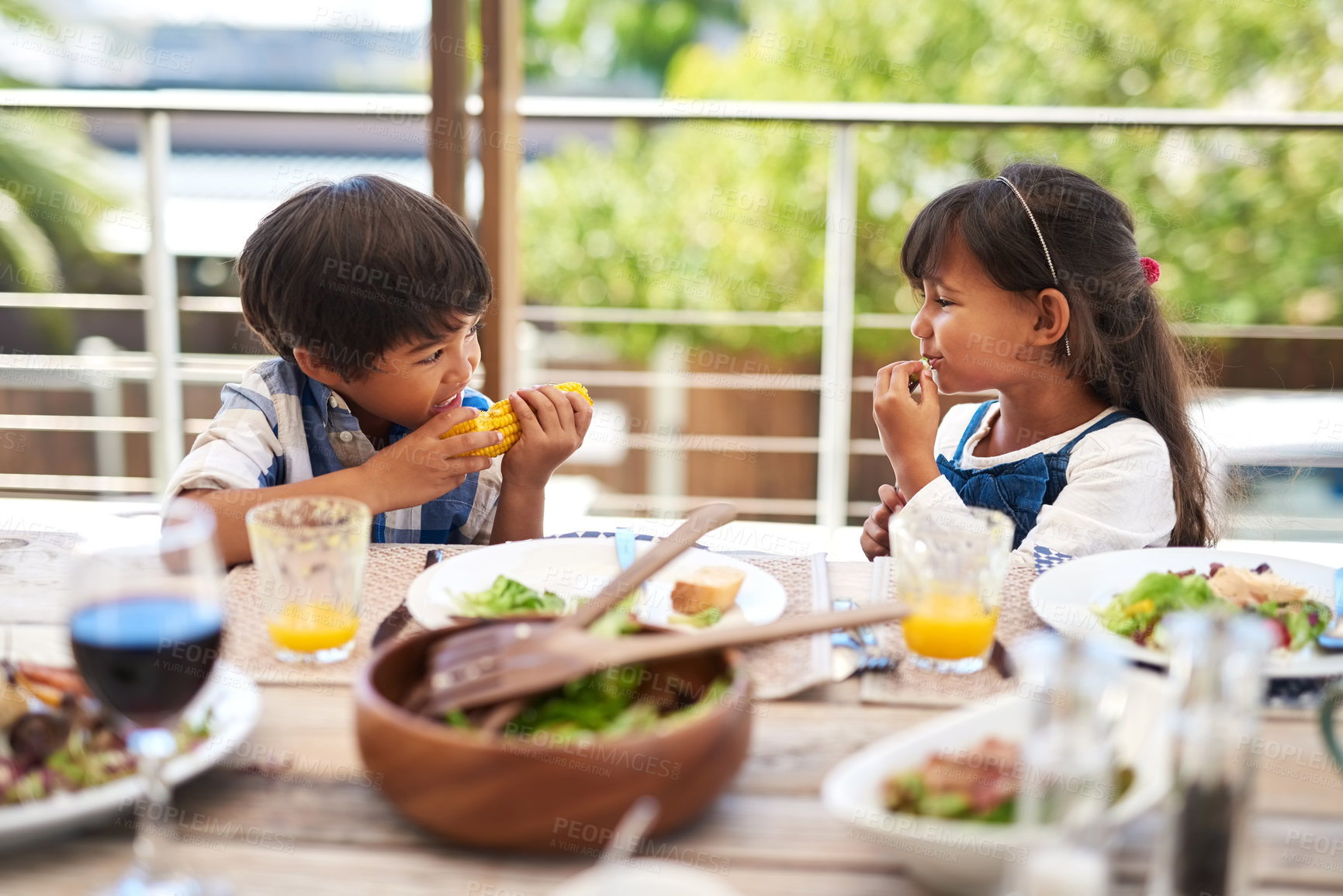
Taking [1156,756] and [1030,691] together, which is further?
[1156,756]

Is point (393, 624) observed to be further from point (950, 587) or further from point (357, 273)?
point (357, 273)

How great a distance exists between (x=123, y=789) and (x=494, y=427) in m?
0.83

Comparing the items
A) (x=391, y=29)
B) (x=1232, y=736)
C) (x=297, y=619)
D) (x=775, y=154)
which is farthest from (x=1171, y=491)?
(x=775, y=154)

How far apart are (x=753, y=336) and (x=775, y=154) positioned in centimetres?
110

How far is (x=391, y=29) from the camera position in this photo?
2.97 m

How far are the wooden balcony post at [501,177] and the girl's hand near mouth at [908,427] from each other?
1139 millimetres

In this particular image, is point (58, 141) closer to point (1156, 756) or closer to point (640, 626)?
point (640, 626)

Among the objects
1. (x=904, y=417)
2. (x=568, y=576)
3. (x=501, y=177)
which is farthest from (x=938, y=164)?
(x=568, y=576)

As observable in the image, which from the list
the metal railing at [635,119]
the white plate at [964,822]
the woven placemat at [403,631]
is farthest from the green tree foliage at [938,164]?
the white plate at [964,822]

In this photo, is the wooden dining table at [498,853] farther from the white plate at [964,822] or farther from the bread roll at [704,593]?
the bread roll at [704,593]

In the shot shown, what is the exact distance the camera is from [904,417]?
1545 millimetres

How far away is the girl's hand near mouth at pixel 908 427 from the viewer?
5.00ft

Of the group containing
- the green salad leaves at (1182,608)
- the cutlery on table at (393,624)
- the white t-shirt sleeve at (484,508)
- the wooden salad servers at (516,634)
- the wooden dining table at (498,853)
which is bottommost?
the white t-shirt sleeve at (484,508)

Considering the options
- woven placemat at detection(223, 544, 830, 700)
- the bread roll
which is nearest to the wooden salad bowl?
woven placemat at detection(223, 544, 830, 700)
